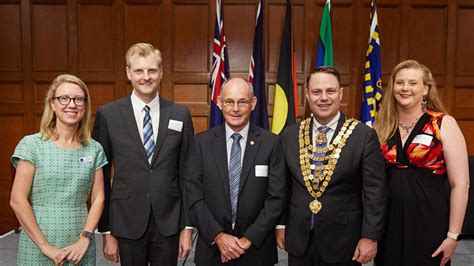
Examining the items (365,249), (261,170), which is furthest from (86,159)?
(365,249)

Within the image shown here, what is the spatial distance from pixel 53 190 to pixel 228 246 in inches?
32.3

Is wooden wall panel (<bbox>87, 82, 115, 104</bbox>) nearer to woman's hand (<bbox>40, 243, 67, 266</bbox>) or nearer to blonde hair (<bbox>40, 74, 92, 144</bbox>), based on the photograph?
blonde hair (<bbox>40, 74, 92, 144</bbox>)

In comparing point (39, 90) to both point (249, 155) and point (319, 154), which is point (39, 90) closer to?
point (249, 155)

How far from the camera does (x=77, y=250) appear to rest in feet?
6.18

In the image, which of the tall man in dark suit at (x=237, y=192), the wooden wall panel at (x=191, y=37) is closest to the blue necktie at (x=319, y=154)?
the tall man in dark suit at (x=237, y=192)

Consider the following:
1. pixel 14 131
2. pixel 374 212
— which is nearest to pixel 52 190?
pixel 374 212

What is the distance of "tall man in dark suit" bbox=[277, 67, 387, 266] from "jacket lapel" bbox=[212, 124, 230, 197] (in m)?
0.31

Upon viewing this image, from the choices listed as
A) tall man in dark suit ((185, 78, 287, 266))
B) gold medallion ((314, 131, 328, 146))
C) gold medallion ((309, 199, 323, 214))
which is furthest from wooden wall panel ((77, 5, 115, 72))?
gold medallion ((309, 199, 323, 214))

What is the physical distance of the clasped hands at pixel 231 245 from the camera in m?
1.90

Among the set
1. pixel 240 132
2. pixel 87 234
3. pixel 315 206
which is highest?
pixel 240 132

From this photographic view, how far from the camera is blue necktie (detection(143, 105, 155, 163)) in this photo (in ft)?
6.75

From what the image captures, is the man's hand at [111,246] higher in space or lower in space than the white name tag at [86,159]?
lower

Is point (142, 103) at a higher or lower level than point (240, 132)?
higher

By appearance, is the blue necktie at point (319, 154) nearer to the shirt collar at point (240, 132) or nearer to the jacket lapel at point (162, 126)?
the shirt collar at point (240, 132)
